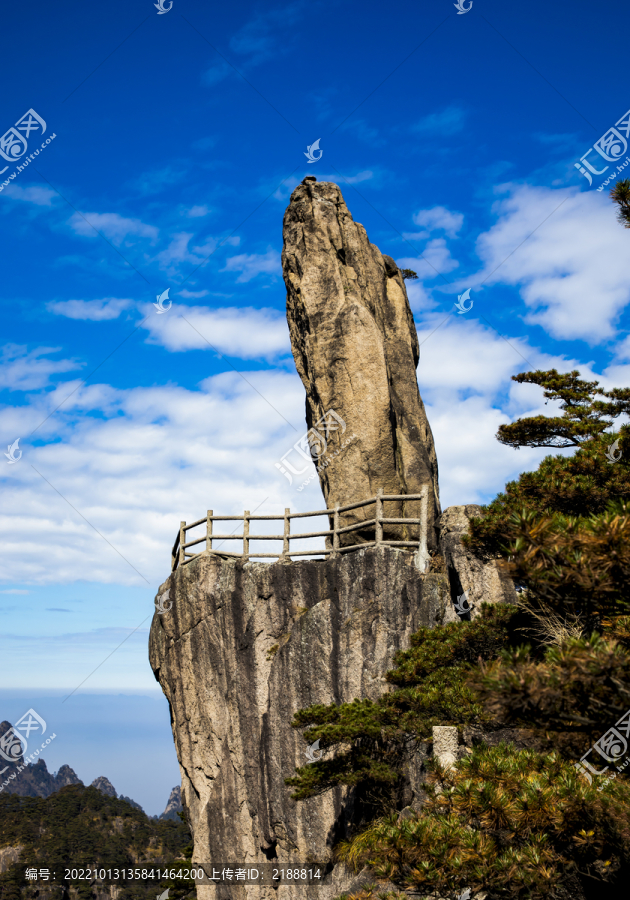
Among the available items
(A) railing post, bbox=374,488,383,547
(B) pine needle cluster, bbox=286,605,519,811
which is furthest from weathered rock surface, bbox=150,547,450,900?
(B) pine needle cluster, bbox=286,605,519,811

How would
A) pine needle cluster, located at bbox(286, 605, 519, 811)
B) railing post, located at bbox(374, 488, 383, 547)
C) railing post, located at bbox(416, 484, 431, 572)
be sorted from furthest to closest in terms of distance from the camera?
railing post, located at bbox(374, 488, 383, 547) < railing post, located at bbox(416, 484, 431, 572) < pine needle cluster, located at bbox(286, 605, 519, 811)

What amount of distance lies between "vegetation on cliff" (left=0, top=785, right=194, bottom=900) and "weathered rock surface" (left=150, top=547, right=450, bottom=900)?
5129 cm

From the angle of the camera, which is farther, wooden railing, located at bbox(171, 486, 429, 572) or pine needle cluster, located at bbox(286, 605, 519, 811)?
wooden railing, located at bbox(171, 486, 429, 572)

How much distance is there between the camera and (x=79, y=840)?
78625 millimetres

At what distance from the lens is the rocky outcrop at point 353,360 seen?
2262cm

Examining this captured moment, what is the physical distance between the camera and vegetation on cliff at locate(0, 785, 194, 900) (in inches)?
2776

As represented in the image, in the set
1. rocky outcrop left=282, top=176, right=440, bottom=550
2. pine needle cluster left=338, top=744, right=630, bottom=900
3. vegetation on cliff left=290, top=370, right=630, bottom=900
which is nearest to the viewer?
vegetation on cliff left=290, top=370, right=630, bottom=900

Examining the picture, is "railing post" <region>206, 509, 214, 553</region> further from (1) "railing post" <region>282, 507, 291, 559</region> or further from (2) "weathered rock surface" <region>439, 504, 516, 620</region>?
(2) "weathered rock surface" <region>439, 504, 516, 620</region>

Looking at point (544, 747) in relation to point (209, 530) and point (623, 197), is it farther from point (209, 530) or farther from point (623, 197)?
point (209, 530)

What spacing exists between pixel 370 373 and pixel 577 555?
17031 millimetres

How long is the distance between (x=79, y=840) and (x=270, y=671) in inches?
2950

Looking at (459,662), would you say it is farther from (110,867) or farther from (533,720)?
(110,867)

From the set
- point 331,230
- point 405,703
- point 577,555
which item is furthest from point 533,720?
point 331,230

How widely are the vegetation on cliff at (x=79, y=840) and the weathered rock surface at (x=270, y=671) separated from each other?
168ft
